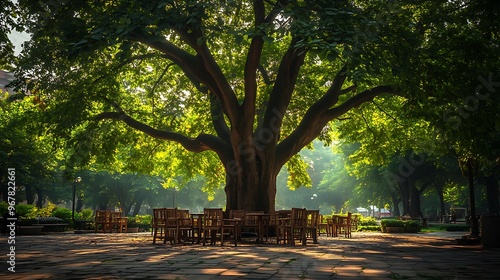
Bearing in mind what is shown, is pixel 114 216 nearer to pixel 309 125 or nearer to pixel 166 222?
pixel 166 222

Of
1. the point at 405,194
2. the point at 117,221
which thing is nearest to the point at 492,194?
the point at 405,194

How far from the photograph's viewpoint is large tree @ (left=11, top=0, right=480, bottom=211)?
12.4 m

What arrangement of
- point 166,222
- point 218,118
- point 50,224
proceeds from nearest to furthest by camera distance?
point 166,222
point 218,118
point 50,224

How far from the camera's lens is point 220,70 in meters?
17.8

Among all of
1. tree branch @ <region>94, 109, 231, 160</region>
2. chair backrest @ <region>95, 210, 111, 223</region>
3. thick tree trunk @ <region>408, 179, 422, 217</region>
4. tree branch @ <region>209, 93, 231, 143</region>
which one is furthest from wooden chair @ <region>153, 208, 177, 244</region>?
thick tree trunk @ <region>408, 179, 422, 217</region>

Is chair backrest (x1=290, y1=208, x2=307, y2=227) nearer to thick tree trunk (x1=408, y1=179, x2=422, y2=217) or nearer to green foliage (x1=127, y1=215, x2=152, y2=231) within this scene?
green foliage (x1=127, y1=215, x2=152, y2=231)

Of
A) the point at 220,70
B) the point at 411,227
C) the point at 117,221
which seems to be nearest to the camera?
the point at 220,70

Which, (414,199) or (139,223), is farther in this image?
(414,199)

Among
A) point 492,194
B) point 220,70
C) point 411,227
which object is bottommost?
point 411,227

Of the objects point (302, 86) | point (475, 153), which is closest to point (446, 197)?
point (302, 86)

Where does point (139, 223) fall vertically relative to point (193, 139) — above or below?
below

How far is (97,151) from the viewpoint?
23156 millimetres

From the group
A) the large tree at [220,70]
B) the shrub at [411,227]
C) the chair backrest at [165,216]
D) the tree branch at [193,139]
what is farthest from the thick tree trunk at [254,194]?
the shrub at [411,227]

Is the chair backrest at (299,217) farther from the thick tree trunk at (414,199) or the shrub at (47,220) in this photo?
the thick tree trunk at (414,199)
